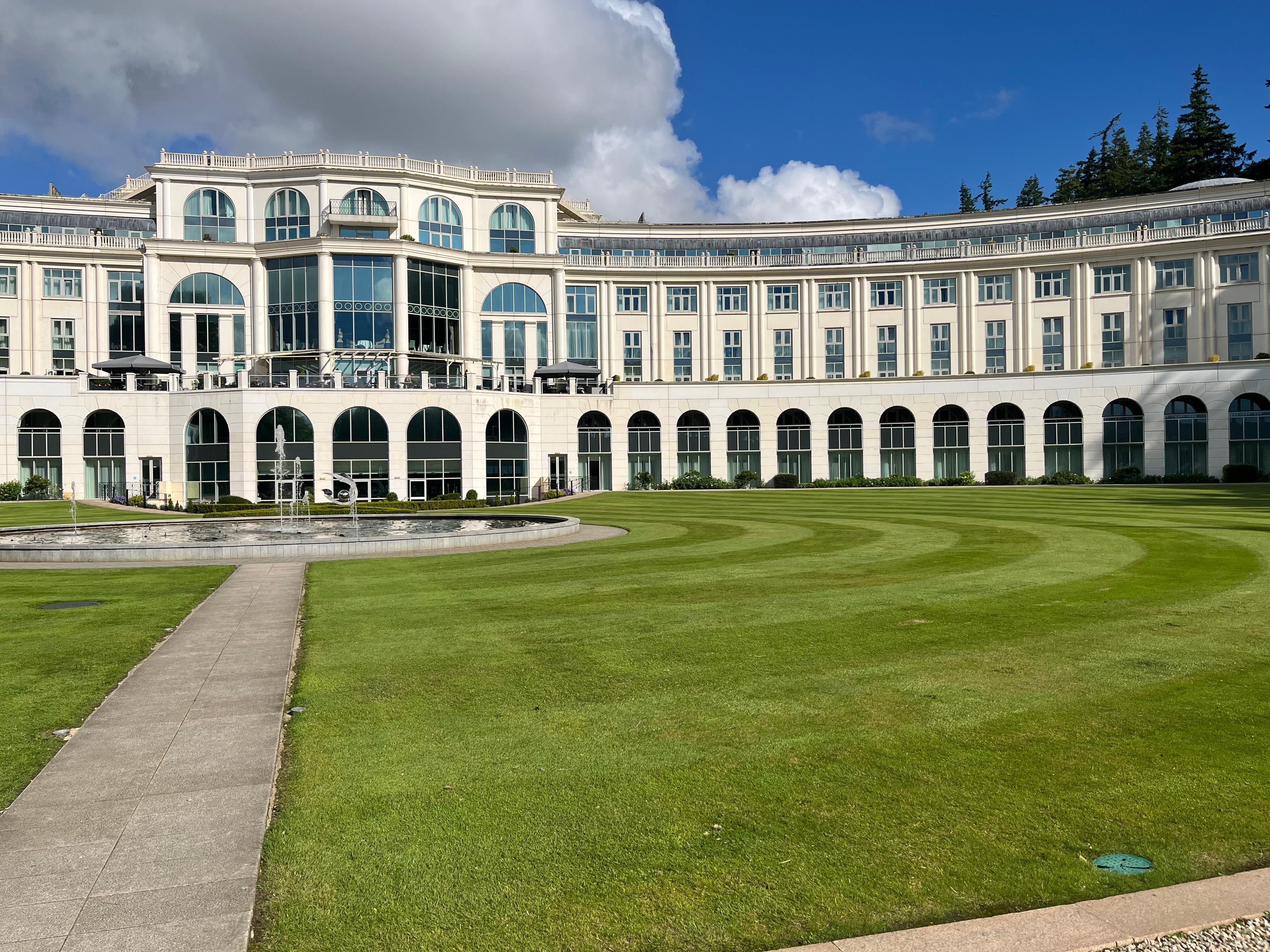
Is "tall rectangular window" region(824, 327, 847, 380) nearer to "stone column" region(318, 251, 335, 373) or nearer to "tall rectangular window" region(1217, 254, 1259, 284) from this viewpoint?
"tall rectangular window" region(1217, 254, 1259, 284)

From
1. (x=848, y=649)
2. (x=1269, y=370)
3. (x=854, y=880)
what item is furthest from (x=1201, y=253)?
(x=854, y=880)

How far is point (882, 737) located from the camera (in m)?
8.68

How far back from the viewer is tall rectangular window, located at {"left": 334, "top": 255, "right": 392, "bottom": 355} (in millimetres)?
70750

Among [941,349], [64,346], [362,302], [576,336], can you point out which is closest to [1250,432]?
[941,349]

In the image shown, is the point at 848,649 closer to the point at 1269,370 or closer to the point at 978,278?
the point at 1269,370

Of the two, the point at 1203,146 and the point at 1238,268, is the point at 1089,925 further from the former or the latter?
the point at 1203,146

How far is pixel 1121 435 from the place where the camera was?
7244 centimetres

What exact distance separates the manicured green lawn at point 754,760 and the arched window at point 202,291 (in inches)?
2562

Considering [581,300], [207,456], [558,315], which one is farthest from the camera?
[581,300]

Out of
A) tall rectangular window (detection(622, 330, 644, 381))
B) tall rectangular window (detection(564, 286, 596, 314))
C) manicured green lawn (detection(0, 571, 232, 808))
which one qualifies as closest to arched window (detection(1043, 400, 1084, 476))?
tall rectangular window (detection(622, 330, 644, 381))

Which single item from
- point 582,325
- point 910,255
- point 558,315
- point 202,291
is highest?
point 910,255

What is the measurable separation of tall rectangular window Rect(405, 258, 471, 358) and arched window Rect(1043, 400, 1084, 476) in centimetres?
5062

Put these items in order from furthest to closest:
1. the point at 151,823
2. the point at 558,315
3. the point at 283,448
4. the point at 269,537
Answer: the point at 558,315, the point at 283,448, the point at 269,537, the point at 151,823

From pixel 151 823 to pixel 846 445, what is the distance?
74.5 metres
